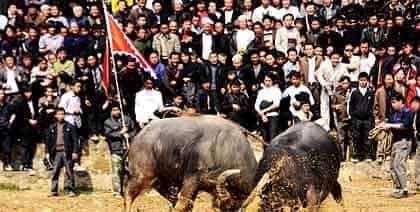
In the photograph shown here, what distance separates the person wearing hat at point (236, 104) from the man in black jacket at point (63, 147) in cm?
310

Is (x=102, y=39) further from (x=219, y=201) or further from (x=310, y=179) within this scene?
(x=310, y=179)

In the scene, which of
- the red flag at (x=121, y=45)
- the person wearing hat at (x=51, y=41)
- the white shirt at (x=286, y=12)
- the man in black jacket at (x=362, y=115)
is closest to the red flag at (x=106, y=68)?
the red flag at (x=121, y=45)

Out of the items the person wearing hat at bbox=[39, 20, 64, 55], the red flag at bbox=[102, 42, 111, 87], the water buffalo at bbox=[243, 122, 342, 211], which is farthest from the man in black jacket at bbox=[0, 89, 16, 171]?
the water buffalo at bbox=[243, 122, 342, 211]

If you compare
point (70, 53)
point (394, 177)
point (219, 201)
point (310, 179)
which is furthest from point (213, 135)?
point (70, 53)

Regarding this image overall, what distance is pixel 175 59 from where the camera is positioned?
21.8 meters

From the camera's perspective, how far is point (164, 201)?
66.8 ft

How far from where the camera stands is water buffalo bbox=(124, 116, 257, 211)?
14.8m

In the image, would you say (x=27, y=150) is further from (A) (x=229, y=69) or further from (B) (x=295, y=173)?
(B) (x=295, y=173)

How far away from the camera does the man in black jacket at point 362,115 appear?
21.0 metres

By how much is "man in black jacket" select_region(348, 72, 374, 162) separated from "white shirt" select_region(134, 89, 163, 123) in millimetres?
3838

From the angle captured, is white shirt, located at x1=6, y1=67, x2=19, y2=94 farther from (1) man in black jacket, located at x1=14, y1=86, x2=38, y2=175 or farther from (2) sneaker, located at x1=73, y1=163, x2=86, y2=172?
(2) sneaker, located at x1=73, y1=163, x2=86, y2=172

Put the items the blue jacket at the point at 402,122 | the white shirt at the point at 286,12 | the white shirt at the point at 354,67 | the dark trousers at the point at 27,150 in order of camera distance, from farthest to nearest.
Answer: the white shirt at the point at 286,12, the dark trousers at the point at 27,150, the white shirt at the point at 354,67, the blue jacket at the point at 402,122

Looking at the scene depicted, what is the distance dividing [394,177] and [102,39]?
6968 mm

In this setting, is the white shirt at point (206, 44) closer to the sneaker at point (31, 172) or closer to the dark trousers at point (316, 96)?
the dark trousers at point (316, 96)
